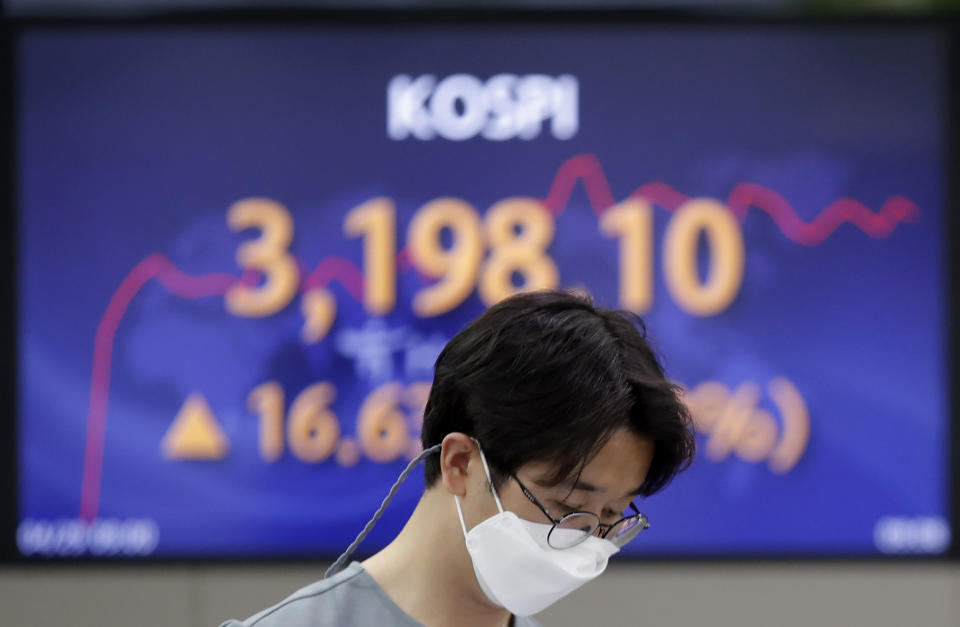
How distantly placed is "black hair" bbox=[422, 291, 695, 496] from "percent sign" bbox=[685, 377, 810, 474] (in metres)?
1.68

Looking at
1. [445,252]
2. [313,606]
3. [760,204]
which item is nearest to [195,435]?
[445,252]

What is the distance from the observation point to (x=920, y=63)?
10.3ft

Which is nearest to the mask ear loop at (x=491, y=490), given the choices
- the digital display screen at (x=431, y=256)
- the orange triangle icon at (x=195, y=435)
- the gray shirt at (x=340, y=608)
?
→ the gray shirt at (x=340, y=608)

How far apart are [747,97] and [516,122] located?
1.93 ft

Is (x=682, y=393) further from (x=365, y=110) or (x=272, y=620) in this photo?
(x=365, y=110)

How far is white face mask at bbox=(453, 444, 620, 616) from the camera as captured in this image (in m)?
1.41

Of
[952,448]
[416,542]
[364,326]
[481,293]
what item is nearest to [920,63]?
[952,448]

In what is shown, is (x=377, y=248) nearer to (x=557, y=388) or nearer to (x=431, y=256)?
(x=431, y=256)

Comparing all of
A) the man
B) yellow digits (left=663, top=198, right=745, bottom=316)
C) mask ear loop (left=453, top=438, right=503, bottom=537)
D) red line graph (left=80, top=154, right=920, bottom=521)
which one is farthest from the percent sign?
mask ear loop (left=453, top=438, right=503, bottom=537)

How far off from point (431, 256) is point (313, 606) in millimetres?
1734

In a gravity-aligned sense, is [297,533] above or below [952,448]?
below

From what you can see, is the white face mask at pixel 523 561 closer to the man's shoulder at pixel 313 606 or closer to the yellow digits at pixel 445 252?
the man's shoulder at pixel 313 606

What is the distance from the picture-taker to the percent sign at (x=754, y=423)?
3072 mm

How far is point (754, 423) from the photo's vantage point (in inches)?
121
